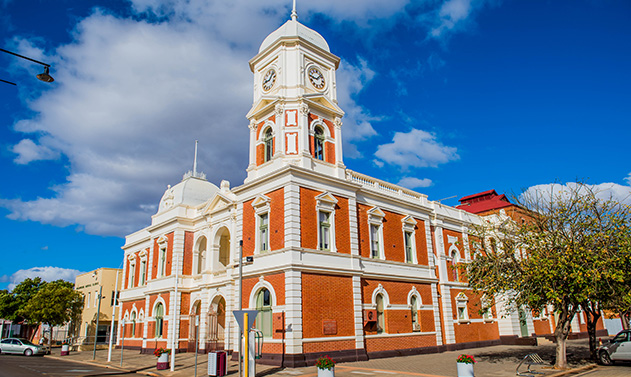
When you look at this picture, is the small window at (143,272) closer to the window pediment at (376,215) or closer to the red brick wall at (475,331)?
the window pediment at (376,215)

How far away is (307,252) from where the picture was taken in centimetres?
2253

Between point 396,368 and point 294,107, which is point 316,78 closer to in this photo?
point 294,107

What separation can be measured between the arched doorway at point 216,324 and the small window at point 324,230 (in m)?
10.1

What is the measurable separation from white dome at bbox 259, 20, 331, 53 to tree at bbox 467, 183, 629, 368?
1638cm

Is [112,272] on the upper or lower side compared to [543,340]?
upper

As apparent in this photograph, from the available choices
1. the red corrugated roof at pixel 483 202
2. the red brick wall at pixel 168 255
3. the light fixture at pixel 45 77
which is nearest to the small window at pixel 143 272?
Result: the red brick wall at pixel 168 255

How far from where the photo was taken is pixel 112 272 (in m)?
51.1

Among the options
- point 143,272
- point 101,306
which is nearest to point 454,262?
point 143,272

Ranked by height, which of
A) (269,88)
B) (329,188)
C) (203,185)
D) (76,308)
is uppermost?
(269,88)

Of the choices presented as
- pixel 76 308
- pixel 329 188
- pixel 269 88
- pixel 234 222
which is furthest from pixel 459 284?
pixel 76 308

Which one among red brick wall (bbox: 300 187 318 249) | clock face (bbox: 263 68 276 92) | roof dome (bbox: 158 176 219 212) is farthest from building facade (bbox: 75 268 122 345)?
red brick wall (bbox: 300 187 318 249)

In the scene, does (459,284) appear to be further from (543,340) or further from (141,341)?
(141,341)

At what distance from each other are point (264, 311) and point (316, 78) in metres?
14.4

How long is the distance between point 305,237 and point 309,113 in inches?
306
